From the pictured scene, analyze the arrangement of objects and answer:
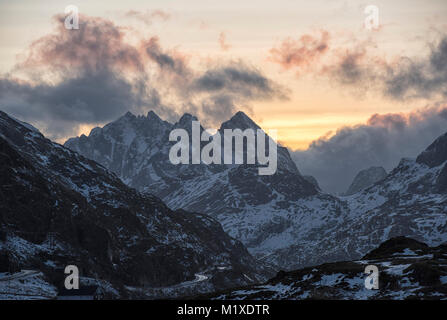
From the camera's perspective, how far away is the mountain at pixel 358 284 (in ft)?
516

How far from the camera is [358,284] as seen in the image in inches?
6762

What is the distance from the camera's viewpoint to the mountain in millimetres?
157125
